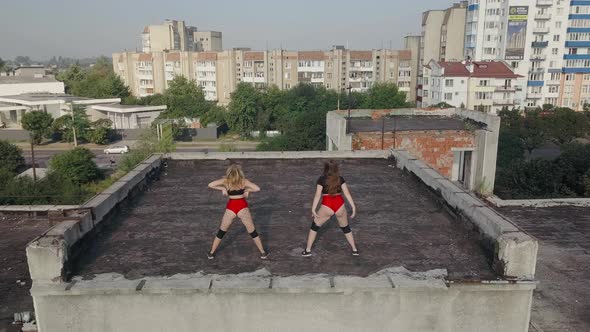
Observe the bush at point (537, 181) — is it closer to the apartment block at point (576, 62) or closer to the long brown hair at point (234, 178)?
the long brown hair at point (234, 178)

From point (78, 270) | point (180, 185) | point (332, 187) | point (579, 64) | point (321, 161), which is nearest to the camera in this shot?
point (78, 270)

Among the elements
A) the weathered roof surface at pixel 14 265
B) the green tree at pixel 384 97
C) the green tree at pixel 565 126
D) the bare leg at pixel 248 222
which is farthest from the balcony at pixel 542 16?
the bare leg at pixel 248 222

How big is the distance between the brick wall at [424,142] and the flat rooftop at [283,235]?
8.81 metres

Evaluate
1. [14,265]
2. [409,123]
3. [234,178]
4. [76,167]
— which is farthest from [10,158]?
[234,178]

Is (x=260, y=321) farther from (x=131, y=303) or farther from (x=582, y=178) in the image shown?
(x=582, y=178)

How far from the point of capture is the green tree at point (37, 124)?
57.1 meters

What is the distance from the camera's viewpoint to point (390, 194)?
31.1 ft

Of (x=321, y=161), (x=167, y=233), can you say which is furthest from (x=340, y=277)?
(x=321, y=161)

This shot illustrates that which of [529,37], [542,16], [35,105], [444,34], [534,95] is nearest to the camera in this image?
[35,105]

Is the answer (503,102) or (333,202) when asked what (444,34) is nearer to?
(503,102)

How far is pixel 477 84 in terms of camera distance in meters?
63.8

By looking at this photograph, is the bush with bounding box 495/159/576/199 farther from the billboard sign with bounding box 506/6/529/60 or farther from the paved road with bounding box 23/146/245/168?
the billboard sign with bounding box 506/6/529/60

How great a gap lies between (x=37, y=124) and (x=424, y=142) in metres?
54.7

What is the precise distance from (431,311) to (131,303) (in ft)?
11.3
